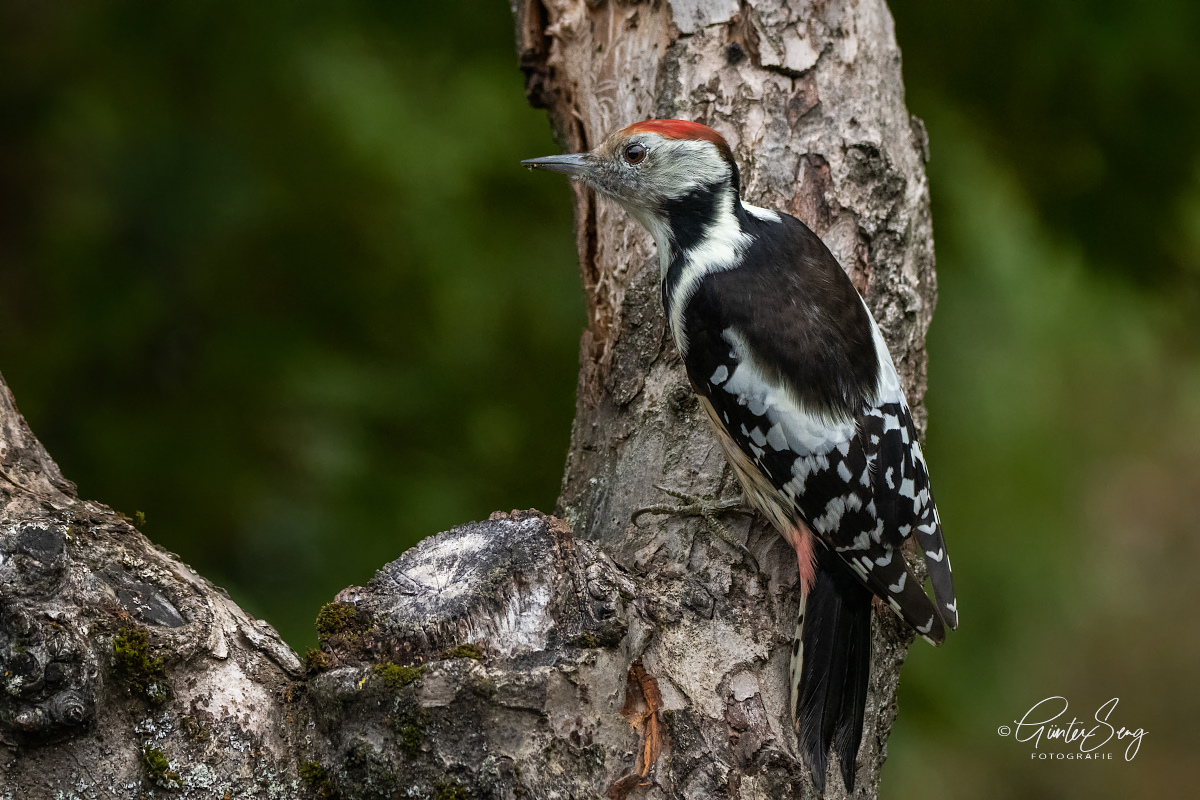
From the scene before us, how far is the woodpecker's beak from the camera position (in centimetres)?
222

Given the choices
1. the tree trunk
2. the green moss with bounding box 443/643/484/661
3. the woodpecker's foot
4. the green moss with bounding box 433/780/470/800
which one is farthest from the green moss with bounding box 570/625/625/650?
the woodpecker's foot

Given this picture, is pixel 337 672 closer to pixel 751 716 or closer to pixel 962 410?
pixel 751 716

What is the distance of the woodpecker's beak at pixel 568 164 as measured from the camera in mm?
2225

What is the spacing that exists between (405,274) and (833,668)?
1.52 metres

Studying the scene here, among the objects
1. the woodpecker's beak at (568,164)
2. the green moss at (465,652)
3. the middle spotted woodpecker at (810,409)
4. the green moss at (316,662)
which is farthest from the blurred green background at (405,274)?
the green moss at (465,652)

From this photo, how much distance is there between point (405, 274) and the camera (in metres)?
A: 2.61

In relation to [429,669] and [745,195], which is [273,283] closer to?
[745,195]

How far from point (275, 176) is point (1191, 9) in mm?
2402

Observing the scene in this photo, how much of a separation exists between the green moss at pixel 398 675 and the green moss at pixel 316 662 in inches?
4.8

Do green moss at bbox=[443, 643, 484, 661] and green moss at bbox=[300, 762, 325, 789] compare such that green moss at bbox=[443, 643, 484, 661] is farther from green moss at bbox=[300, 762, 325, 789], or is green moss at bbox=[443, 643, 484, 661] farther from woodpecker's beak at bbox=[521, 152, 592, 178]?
woodpecker's beak at bbox=[521, 152, 592, 178]

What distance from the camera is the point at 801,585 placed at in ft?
6.04

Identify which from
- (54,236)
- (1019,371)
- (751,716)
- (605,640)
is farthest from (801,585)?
(54,236)

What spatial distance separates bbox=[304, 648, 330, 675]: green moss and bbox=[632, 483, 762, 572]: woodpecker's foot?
2.28ft

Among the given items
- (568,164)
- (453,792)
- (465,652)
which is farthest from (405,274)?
→ (453,792)
